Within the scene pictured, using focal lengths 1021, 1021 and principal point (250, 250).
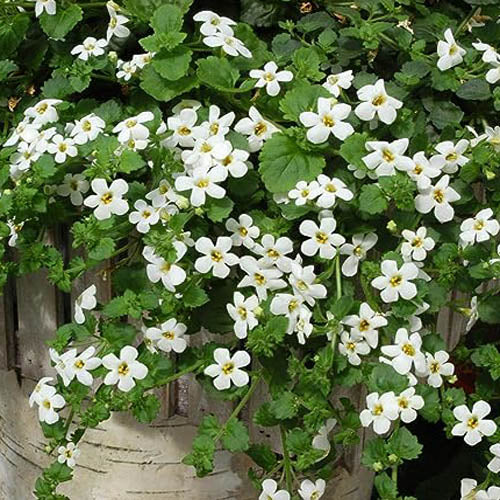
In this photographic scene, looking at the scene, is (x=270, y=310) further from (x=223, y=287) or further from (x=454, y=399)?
(x=454, y=399)

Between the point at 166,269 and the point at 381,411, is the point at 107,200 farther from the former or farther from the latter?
the point at 381,411

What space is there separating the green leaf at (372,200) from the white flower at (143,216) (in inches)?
9.5

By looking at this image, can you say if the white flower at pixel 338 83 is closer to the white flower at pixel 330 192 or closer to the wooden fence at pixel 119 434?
the white flower at pixel 330 192

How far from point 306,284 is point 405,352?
0.45 ft

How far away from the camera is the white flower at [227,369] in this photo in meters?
1.20

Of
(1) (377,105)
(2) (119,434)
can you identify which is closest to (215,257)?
(1) (377,105)

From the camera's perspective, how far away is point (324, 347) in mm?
1220

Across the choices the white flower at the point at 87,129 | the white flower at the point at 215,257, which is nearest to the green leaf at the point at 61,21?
the white flower at the point at 87,129

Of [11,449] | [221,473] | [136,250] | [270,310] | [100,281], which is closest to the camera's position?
[270,310]

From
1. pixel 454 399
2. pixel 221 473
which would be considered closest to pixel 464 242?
pixel 454 399

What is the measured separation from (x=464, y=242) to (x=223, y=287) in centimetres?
30

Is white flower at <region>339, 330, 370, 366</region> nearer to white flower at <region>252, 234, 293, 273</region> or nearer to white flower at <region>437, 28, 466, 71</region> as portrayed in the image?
white flower at <region>252, 234, 293, 273</region>

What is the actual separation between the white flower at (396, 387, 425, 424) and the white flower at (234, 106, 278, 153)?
1.13 feet

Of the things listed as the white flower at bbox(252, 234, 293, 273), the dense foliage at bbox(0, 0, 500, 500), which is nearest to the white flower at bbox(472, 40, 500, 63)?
the dense foliage at bbox(0, 0, 500, 500)
